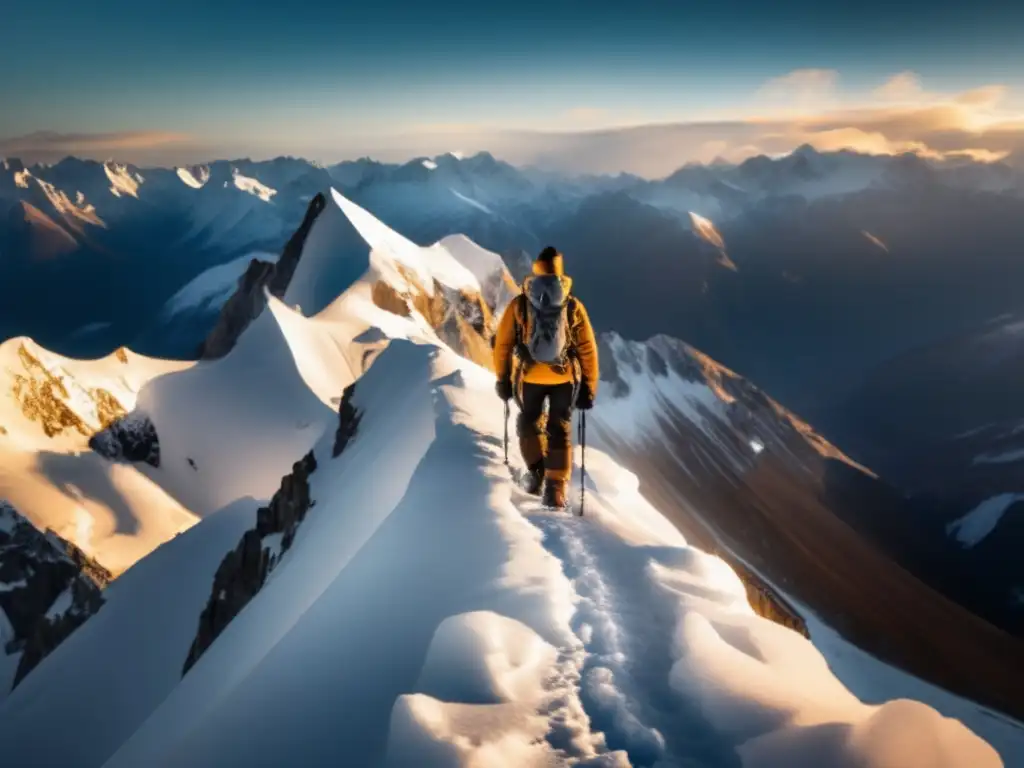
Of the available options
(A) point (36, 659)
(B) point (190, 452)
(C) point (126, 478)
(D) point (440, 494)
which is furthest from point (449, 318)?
(D) point (440, 494)

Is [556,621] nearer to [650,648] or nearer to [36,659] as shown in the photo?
[650,648]

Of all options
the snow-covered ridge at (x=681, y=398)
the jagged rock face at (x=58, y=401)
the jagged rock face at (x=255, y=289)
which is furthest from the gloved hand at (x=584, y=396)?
the snow-covered ridge at (x=681, y=398)

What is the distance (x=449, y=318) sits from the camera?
73.7 metres

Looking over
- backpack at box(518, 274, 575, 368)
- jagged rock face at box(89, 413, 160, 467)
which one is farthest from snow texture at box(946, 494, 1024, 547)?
backpack at box(518, 274, 575, 368)

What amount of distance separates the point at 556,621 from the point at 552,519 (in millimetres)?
2676

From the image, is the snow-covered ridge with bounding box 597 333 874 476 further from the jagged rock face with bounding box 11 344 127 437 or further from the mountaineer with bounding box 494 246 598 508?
the mountaineer with bounding box 494 246 598 508

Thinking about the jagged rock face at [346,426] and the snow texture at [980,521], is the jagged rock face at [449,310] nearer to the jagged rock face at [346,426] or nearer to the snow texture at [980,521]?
the jagged rock face at [346,426]

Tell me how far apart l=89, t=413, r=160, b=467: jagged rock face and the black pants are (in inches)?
2344

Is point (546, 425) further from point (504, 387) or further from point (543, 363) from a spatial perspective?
point (543, 363)

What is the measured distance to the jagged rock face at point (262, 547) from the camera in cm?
2053

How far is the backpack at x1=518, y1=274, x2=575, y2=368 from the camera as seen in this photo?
985 cm

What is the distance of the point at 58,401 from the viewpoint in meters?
59.1

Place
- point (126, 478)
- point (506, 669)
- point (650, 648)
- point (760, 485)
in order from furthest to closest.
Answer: point (760, 485) < point (126, 478) < point (650, 648) < point (506, 669)

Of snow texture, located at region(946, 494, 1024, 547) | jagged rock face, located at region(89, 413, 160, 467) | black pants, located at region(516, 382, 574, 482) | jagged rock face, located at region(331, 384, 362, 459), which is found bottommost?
snow texture, located at region(946, 494, 1024, 547)
